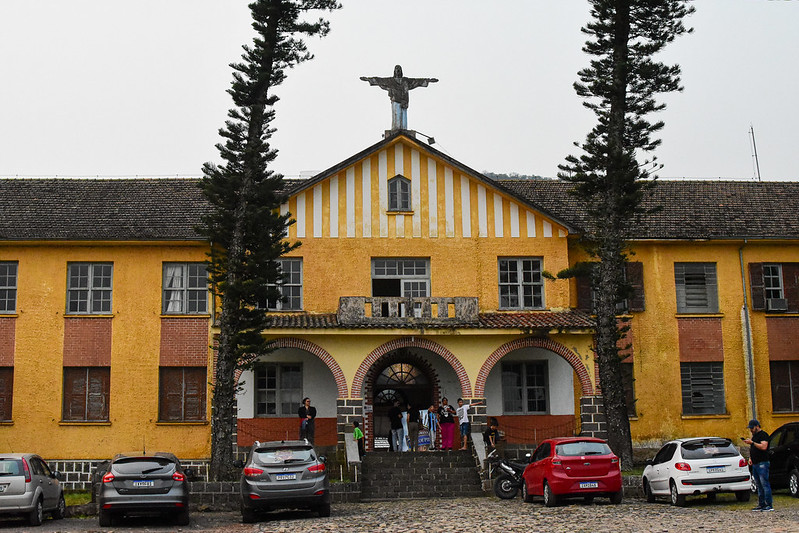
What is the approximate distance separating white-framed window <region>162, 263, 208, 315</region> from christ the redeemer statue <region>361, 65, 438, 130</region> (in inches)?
312

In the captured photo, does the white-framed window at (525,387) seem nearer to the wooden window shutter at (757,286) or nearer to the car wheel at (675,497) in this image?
the wooden window shutter at (757,286)

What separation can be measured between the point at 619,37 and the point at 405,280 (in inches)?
360

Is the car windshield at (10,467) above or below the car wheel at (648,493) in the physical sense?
above

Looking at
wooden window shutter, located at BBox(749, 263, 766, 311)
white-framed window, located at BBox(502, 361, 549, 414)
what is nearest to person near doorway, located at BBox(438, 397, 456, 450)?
white-framed window, located at BBox(502, 361, 549, 414)

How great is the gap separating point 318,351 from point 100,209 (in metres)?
8.76

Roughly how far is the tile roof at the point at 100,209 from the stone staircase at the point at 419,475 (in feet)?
29.1

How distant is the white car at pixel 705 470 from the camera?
18922mm

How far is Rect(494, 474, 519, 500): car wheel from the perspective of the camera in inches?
888

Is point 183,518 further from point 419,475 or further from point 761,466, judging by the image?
point 761,466

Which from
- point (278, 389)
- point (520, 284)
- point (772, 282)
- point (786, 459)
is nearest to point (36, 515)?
point (278, 389)

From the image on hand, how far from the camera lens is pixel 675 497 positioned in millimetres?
19266

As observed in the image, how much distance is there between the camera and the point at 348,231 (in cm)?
2855

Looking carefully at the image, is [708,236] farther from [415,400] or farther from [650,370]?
[415,400]

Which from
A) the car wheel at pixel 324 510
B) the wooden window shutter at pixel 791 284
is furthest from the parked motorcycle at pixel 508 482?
the wooden window shutter at pixel 791 284
